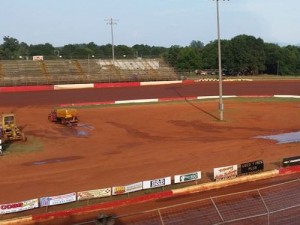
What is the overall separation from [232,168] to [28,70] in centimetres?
7026

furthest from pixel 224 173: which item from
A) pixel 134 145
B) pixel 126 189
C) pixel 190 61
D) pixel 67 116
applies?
pixel 190 61

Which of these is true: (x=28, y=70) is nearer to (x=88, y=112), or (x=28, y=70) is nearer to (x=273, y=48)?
(x=88, y=112)

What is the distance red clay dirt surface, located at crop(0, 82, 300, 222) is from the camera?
20.8m

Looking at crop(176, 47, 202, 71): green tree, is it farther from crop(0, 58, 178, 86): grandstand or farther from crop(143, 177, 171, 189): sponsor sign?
crop(143, 177, 171, 189): sponsor sign

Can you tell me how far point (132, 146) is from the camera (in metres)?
28.8

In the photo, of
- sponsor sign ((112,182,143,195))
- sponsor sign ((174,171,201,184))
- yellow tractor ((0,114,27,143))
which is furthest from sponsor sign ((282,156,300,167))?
yellow tractor ((0,114,27,143))

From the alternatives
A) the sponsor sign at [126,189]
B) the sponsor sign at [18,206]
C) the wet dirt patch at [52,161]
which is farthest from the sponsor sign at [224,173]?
the wet dirt patch at [52,161]

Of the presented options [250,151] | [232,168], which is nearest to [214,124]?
[250,151]

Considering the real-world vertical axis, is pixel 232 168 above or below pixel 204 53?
below

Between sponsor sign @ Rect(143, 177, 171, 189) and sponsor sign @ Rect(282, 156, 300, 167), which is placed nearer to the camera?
sponsor sign @ Rect(143, 177, 171, 189)

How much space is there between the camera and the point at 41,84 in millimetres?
74812

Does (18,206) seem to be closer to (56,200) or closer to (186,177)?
(56,200)

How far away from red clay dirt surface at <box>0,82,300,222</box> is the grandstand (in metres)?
32.2

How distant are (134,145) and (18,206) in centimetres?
1428
